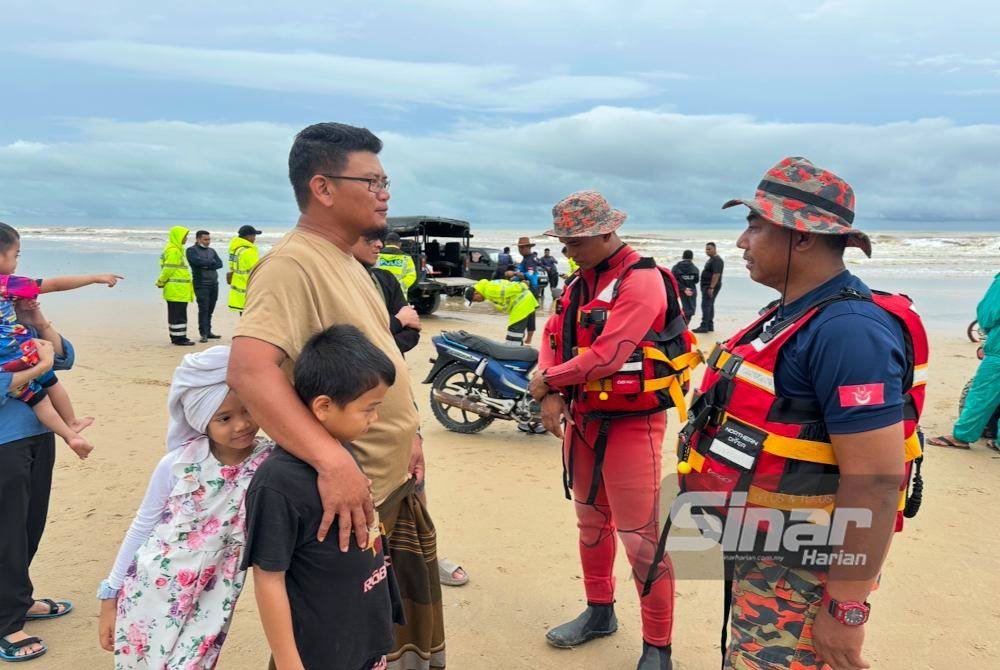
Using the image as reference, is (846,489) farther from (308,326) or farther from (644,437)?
(308,326)

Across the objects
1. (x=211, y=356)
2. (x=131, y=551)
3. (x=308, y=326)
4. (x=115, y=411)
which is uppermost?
(x=308, y=326)

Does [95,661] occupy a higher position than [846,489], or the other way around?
[846,489]

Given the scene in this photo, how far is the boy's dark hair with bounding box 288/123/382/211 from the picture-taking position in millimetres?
1883

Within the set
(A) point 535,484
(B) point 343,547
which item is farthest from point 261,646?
(A) point 535,484

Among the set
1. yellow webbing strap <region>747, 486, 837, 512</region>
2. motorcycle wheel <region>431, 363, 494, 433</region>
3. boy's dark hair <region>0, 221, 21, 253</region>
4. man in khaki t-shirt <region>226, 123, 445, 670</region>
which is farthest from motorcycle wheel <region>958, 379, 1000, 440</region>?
boy's dark hair <region>0, 221, 21, 253</region>

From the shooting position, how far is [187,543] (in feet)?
6.24

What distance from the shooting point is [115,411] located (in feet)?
21.8

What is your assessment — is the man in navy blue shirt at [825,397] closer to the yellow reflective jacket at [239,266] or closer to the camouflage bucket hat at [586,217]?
the camouflage bucket hat at [586,217]

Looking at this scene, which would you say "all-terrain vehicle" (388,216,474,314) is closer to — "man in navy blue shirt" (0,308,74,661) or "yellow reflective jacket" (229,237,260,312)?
"yellow reflective jacket" (229,237,260,312)

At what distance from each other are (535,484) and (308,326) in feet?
12.2

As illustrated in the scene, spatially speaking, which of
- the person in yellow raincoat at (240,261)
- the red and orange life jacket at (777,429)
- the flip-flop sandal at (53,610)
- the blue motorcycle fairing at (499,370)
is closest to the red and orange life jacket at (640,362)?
the red and orange life jacket at (777,429)

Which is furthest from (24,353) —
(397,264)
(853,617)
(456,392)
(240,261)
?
(240,261)

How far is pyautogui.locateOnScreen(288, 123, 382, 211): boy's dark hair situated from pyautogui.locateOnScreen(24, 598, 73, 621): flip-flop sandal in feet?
8.77

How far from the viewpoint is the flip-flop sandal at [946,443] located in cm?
604
